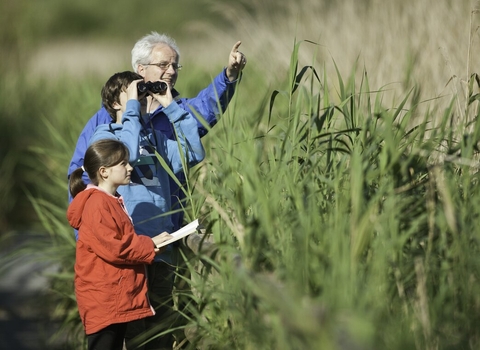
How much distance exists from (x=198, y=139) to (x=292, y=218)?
83 cm

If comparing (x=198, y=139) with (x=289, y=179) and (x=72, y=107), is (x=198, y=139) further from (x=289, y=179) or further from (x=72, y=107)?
(x=72, y=107)

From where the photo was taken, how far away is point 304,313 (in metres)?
1.75

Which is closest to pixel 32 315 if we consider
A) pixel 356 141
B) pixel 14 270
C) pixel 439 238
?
pixel 14 270

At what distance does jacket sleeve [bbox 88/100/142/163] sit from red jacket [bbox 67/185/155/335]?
0.19 meters

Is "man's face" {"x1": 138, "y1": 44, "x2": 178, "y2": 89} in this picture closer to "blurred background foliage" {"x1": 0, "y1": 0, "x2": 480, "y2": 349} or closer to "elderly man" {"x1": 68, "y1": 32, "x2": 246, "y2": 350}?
"elderly man" {"x1": 68, "y1": 32, "x2": 246, "y2": 350}

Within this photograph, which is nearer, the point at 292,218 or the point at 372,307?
the point at 372,307

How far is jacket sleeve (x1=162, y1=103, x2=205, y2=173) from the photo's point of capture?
321cm

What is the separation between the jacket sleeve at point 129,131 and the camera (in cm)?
306

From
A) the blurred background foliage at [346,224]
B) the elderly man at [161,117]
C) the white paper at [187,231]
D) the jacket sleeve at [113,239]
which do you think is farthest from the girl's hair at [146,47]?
the white paper at [187,231]

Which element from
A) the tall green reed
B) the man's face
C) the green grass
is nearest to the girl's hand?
the green grass

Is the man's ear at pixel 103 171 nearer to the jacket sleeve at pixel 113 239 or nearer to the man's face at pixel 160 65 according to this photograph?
the jacket sleeve at pixel 113 239

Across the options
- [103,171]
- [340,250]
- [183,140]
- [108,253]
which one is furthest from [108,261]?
[340,250]

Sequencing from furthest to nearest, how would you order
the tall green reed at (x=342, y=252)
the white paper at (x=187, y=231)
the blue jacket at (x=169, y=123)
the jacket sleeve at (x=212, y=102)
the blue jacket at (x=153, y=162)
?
the jacket sleeve at (x=212, y=102), the blue jacket at (x=169, y=123), the blue jacket at (x=153, y=162), the white paper at (x=187, y=231), the tall green reed at (x=342, y=252)

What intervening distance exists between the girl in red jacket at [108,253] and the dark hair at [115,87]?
14.0 inches
